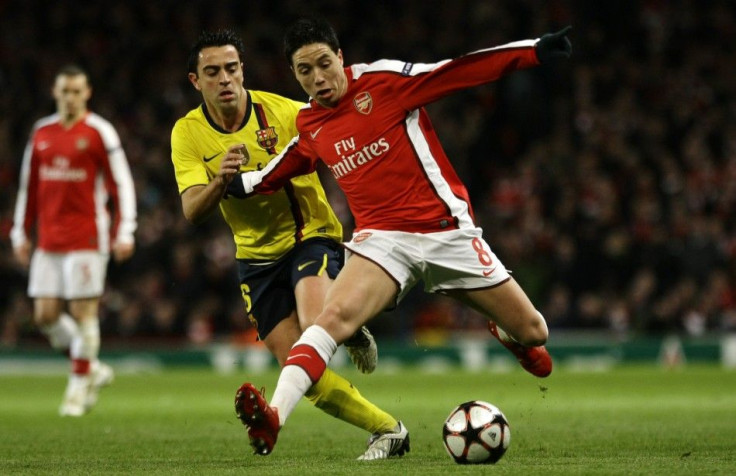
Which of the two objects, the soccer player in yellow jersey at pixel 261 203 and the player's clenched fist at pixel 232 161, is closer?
the player's clenched fist at pixel 232 161

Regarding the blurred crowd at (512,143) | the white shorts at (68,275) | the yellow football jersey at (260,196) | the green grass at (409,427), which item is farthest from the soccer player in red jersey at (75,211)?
the blurred crowd at (512,143)

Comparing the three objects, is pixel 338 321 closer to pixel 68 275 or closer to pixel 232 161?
pixel 232 161

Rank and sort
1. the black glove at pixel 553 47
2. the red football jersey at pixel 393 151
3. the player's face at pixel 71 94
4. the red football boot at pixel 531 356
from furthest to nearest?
the player's face at pixel 71 94
the red football boot at pixel 531 356
the red football jersey at pixel 393 151
the black glove at pixel 553 47

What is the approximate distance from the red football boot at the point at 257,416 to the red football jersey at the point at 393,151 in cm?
127

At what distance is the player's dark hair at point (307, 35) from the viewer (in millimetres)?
6180

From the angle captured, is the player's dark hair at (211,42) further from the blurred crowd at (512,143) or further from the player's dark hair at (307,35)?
the blurred crowd at (512,143)

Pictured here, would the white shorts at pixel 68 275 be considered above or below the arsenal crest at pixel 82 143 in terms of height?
below

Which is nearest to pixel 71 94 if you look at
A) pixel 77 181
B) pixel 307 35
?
pixel 77 181

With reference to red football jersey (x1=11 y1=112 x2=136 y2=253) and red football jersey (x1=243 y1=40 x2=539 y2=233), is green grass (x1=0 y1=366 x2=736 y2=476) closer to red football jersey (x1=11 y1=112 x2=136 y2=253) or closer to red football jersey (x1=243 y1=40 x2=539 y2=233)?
red football jersey (x1=243 y1=40 x2=539 y2=233)

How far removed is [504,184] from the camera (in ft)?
61.7

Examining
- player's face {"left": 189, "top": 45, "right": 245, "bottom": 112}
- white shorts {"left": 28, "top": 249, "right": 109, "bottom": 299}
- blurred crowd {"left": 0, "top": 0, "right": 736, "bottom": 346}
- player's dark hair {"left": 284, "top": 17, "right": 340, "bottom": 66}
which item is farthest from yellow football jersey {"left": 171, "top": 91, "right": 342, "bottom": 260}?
blurred crowd {"left": 0, "top": 0, "right": 736, "bottom": 346}

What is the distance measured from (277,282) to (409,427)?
2.15 meters

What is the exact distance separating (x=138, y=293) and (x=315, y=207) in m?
11.4

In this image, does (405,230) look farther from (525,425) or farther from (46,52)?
(46,52)
